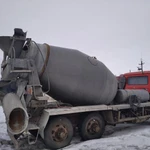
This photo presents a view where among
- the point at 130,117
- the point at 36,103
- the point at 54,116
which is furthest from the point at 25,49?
the point at 130,117

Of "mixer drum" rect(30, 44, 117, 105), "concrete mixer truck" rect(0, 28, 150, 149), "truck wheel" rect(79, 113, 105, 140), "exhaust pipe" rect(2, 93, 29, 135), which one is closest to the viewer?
"exhaust pipe" rect(2, 93, 29, 135)

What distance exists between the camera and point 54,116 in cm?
550

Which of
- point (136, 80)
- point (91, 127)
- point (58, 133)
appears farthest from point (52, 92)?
point (136, 80)

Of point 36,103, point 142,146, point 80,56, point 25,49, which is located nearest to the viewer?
point 142,146

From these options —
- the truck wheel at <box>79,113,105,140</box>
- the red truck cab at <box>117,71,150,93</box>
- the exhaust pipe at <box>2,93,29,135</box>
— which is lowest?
the truck wheel at <box>79,113,105,140</box>

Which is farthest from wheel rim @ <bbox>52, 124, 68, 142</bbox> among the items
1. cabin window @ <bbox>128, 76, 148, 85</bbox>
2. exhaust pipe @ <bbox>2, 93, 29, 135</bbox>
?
cabin window @ <bbox>128, 76, 148, 85</bbox>

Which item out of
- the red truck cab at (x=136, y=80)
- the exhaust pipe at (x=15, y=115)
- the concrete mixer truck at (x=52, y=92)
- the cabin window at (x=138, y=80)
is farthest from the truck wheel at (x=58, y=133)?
the cabin window at (x=138, y=80)

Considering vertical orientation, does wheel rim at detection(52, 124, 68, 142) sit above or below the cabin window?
below

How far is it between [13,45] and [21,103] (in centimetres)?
156

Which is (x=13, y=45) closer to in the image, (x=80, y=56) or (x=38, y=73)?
(x=38, y=73)

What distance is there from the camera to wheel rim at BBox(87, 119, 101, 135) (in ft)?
20.3

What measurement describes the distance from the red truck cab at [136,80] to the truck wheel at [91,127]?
3174 millimetres

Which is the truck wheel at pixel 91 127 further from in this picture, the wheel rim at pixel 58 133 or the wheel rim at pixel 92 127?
the wheel rim at pixel 58 133

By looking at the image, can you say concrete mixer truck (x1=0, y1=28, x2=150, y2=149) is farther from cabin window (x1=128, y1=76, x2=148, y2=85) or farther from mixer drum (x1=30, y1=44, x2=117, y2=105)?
cabin window (x1=128, y1=76, x2=148, y2=85)
